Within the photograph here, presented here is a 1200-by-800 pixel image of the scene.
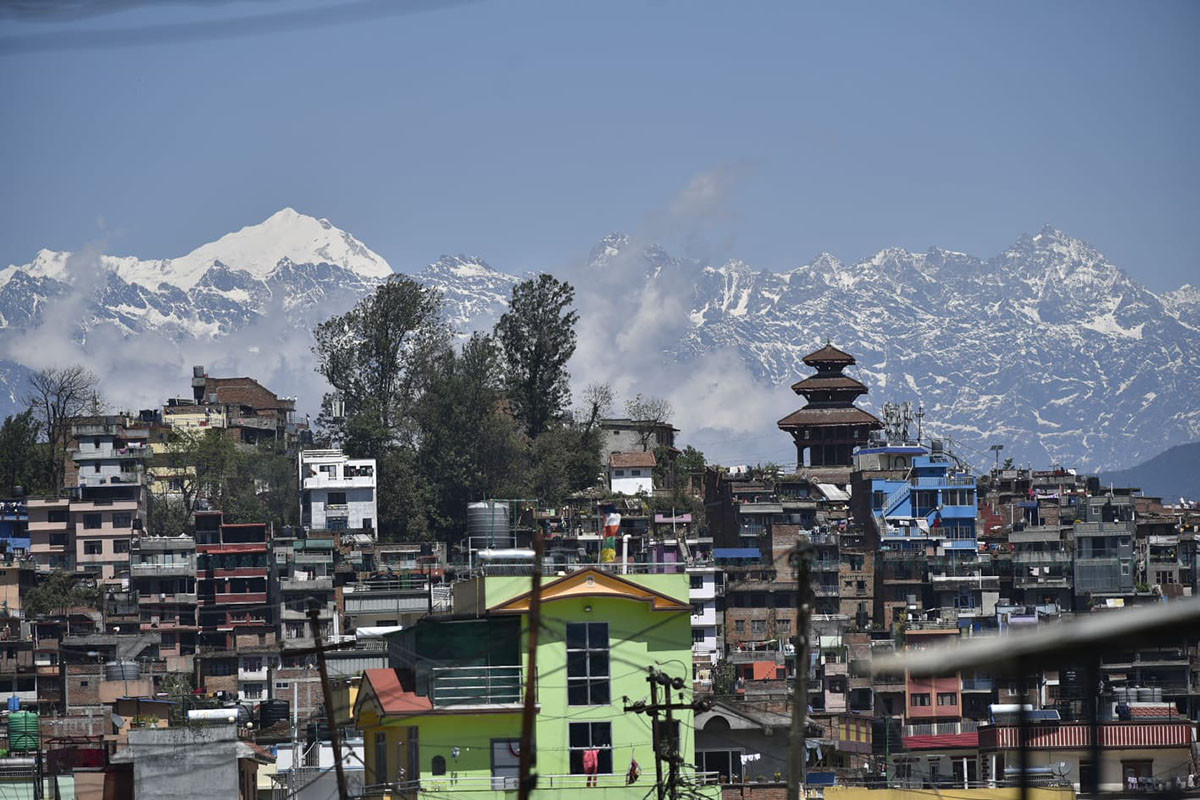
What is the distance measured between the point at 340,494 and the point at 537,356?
1191cm

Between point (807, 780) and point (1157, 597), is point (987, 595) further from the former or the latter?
point (807, 780)

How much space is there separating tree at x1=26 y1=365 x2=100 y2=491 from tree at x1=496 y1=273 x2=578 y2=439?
22.9 metres

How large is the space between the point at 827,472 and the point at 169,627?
43.5 metres

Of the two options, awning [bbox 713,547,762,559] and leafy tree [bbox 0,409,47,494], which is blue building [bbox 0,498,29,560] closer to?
leafy tree [bbox 0,409,47,494]

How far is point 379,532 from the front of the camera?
10119 centimetres

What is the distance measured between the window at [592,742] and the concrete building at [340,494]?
63.6m

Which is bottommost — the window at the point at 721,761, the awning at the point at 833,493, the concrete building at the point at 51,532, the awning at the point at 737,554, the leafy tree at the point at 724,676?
the window at the point at 721,761

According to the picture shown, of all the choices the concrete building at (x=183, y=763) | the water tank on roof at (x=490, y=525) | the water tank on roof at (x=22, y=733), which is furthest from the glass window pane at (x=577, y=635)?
the water tank on roof at (x=490, y=525)

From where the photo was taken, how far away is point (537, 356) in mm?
104938

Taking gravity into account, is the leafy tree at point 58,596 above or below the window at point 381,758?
above

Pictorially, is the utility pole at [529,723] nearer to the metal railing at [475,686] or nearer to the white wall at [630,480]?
the metal railing at [475,686]

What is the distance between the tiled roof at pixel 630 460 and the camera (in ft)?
354

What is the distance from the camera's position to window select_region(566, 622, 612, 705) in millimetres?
37406

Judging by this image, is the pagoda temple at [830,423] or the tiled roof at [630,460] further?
the pagoda temple at [830,423]
